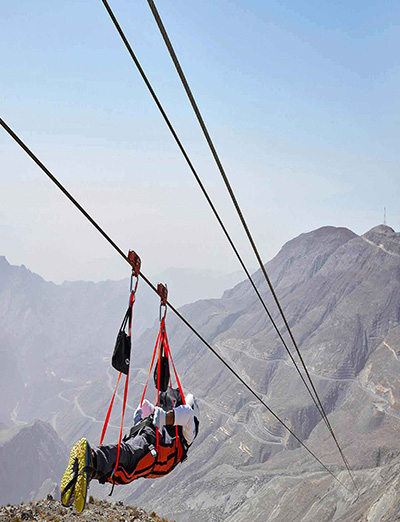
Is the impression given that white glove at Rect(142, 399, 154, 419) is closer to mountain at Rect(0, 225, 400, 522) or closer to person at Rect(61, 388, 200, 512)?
person at Rect(61, 388, 200, 512)

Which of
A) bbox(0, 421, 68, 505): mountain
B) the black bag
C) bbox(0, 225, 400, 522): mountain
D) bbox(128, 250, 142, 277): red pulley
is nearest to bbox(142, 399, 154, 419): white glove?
the black bag

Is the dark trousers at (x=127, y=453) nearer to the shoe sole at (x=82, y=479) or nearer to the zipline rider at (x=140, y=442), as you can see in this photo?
the zipline rider at (x=140, y=442)

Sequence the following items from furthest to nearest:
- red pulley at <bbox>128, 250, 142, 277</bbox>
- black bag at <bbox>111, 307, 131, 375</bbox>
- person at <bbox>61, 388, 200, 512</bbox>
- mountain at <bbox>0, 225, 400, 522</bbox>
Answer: mountain at <bbox>0, 225, 400, 522</bbox>
red pulley at <bbox>128, 250, 142, 277</bbox>
black bag at <bbox>111, 307, 131, 375</bbox>
person at <bbox>61, 388, 200, 512</bbox>

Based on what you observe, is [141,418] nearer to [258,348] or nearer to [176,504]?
[176,504]

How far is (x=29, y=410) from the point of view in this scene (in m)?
196

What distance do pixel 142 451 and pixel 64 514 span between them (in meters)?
11.0

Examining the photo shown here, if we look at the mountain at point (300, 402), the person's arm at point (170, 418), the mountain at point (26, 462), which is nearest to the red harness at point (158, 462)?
the person's arm at point (170, 418)

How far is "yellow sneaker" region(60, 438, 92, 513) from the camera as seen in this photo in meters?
4.88

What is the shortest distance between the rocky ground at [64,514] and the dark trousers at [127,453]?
10263mm

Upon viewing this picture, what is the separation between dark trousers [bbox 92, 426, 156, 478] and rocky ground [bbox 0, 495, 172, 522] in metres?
10.3

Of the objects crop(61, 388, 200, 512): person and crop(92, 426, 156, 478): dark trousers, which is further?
crop(92, 426, 156, 478): dark trousers

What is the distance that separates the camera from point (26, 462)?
10975 centimetres

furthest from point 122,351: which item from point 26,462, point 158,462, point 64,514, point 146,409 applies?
point 26,462

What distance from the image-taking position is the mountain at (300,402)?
5481 centimetres
